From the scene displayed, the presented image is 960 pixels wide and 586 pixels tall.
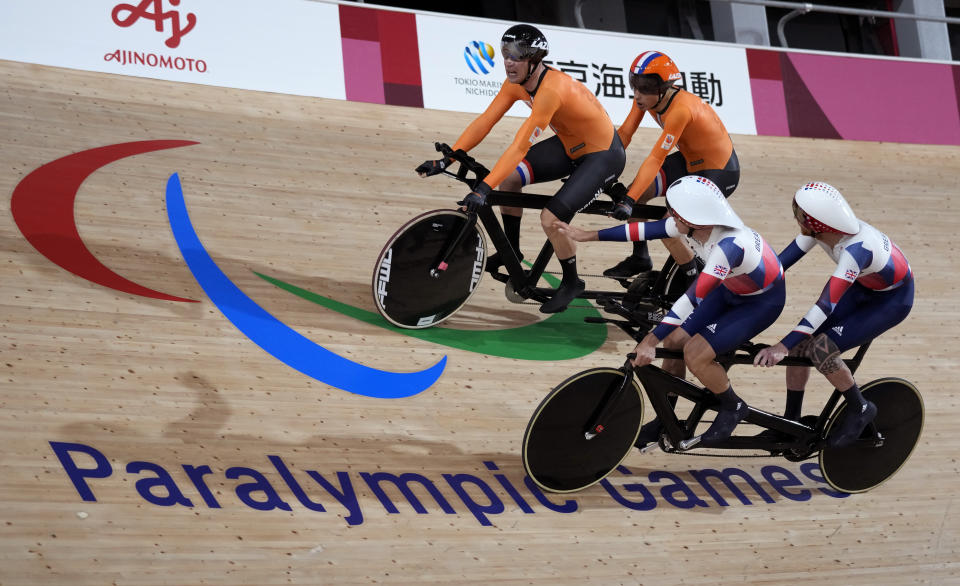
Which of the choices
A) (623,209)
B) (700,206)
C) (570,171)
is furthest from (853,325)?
(570,171)

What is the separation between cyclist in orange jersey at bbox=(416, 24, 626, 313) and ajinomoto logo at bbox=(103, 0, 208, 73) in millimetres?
2840

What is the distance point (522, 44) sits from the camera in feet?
15.0

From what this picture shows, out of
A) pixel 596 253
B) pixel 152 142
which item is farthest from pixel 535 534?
pixel 152 142

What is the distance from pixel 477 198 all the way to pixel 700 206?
1132 mm

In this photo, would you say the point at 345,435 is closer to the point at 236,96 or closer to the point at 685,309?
the point at 685,309

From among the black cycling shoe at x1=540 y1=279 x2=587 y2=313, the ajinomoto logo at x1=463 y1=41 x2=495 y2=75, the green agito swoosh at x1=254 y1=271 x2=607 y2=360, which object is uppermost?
the ajinomoto logo at x1=463 y1=41 x2=495 y2=75

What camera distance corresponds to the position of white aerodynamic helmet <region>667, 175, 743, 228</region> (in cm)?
391

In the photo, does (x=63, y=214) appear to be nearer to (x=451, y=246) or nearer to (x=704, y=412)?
(x=451, y=246)

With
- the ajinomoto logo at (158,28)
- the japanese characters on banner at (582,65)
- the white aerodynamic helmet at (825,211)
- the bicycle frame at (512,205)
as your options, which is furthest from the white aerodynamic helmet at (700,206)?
the ajinomoto logo at (158,28)

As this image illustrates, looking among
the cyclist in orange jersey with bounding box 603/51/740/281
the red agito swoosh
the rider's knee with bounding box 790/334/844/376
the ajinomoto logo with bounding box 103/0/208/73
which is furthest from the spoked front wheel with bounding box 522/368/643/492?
the ajinomoto logo with bounding box 103/0/208/73

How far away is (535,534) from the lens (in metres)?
4.05

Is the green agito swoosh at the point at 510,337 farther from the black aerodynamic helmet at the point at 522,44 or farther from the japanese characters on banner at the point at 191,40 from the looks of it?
the japanese characters on banner at the point at 191,40

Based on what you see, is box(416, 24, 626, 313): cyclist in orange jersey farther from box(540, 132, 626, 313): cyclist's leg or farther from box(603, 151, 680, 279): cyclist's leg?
box(603, 151, 680, 279): cyclist's leg

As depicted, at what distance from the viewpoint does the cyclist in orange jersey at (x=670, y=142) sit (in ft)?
15.8
